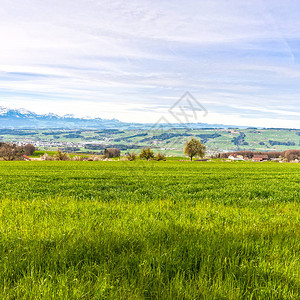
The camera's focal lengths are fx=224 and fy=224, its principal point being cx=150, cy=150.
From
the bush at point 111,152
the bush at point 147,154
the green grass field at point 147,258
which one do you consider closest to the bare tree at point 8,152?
the bush at point 111,152

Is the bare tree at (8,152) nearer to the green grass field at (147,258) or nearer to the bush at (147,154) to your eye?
the bush at (147,154)

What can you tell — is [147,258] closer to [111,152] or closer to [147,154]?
[147,154]

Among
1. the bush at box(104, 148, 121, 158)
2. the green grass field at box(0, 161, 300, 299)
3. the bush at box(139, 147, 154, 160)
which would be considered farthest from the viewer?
the bush at box(104, 148, 121, 158)

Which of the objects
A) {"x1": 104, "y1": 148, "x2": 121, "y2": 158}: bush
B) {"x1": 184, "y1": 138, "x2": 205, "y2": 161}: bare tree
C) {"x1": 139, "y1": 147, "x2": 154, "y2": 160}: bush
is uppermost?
{"x1": 184, "y1": 138, "x2": 205, "y2": 161}: bare tree

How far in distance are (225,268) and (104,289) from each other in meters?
2.11

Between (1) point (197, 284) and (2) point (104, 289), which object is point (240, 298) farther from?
(2) point (104, 289)

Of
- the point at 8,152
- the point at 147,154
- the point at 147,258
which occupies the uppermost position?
the point at 147,258

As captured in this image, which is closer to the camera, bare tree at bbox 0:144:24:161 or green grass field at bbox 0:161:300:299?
green grass field at bbox 0:161:300:299

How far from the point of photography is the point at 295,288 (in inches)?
137

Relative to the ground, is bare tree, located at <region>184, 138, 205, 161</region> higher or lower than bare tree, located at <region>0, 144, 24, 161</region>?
higher

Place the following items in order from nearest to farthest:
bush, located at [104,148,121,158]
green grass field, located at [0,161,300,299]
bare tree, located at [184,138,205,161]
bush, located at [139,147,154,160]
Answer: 1. green grass field, located at [0,161,300,299]
2. bare tree, located at [184,138,205,161]
3. bush, located at [139,147,154,160]
4. bush, located at [104,148,121,158]

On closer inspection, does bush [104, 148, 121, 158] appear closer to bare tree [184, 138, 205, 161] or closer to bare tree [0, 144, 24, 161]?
bare tree [0, 144, 24, 161]

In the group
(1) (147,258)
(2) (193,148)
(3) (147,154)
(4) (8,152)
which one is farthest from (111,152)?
(1) (147,258)

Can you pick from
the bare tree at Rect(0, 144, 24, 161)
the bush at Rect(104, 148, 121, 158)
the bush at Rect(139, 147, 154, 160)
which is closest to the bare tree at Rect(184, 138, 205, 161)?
the bush at Rect(139, 147, 154, 160)
